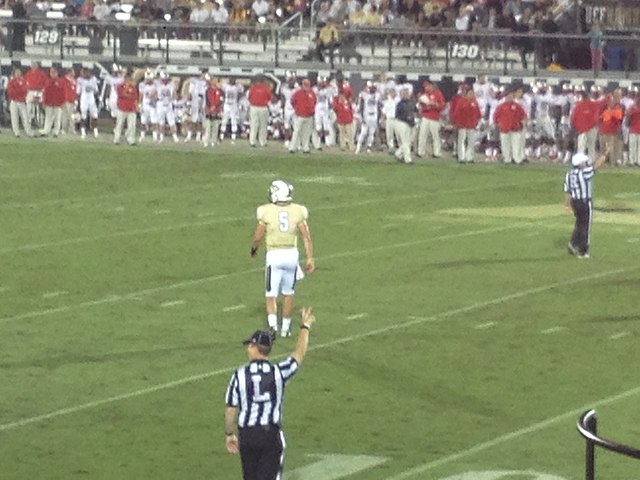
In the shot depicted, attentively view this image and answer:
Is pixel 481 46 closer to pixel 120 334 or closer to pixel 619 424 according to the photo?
pixel 120 334

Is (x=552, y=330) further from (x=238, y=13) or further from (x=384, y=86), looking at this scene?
(x=238, y=13)

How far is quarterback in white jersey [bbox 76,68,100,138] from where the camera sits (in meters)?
42.3

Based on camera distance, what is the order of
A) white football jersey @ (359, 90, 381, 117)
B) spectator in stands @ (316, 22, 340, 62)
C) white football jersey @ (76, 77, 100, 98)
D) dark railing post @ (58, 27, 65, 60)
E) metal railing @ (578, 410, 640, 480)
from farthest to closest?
1. dark railing post @ (58, 27, 65, 60)
2. spectator in stands @ (316, 22, 340, 62)
3. white football jersey @ (76, 77, 100, 98)
4. white football jersey @ (359, 90, 381, 117)
5. metal railing @ (578, 410, 640, 480)

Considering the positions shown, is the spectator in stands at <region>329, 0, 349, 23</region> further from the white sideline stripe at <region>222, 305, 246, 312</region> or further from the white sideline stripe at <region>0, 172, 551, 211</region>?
the white sideline stripe at <region>222, 305, 246, 312</region>

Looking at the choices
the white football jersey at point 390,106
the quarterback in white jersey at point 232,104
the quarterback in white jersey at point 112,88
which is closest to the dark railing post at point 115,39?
the quarterback in white jersey at point 112,88

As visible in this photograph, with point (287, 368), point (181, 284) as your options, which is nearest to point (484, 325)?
point (181, 284)

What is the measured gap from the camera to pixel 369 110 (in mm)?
39594

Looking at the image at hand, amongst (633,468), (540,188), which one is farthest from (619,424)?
(540,188)

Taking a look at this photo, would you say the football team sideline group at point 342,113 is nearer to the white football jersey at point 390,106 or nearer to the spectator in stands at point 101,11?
the white football jersey at point 390,106

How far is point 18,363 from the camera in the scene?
18.0m

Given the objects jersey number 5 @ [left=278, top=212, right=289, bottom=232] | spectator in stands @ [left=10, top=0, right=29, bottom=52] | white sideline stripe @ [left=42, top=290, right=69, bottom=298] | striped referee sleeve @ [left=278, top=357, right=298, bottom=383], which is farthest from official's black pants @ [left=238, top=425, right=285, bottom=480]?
spectator in stands @ [left=10, top=0, right=29, bottom=52]

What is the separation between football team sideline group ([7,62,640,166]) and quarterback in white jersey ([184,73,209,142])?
3 centimetres

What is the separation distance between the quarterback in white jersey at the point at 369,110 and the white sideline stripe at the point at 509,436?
75.5ft

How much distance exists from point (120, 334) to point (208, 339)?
0.90m
